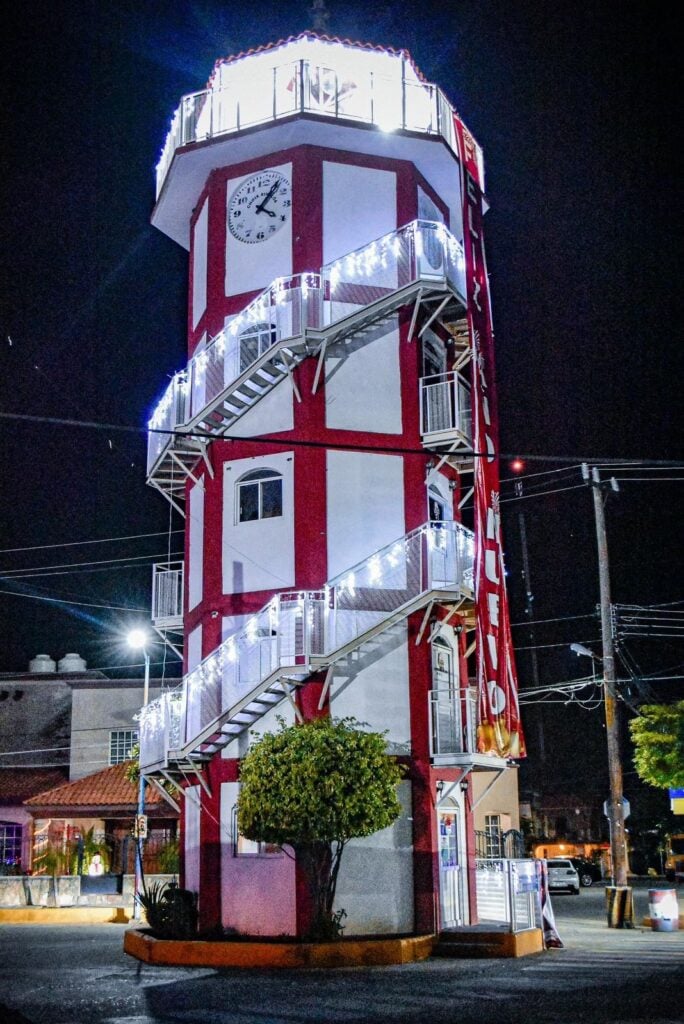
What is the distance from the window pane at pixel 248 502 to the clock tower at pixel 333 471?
0.21 ft

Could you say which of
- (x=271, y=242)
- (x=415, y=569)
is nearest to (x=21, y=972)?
(x=415, y=569)

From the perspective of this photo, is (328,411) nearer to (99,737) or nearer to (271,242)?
(271,242)

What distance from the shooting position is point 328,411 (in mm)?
22984

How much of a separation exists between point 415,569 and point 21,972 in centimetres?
982

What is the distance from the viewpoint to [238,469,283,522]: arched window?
23109 millimetres

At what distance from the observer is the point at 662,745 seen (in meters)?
36.4

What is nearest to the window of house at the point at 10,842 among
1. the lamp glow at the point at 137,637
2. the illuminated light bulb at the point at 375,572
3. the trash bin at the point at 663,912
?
the lamp glow at the point at 137,637

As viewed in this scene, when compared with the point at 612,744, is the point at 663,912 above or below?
below

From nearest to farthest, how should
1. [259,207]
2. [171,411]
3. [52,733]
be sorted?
[171,411] → [259,207] → [52,733]

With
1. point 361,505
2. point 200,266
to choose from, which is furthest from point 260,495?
point 200,266

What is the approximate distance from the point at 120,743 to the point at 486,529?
2754 cm

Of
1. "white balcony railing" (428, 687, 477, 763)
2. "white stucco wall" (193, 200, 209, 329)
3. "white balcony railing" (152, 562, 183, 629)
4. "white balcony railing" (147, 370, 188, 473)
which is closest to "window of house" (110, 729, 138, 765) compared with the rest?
"white balcony railing" (152, 562, 183, 629)

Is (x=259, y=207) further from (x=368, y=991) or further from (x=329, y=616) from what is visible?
(x=368, y=991)

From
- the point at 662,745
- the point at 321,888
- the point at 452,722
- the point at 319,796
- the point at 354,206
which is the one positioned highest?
the point at 354,206
